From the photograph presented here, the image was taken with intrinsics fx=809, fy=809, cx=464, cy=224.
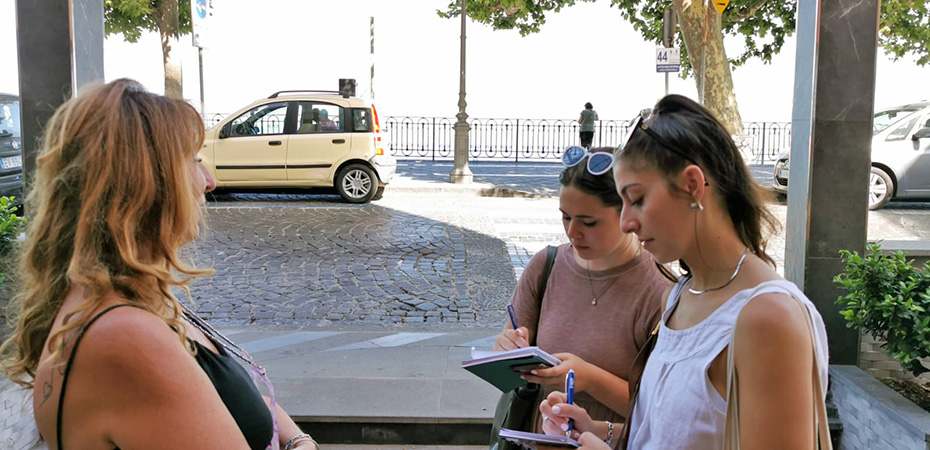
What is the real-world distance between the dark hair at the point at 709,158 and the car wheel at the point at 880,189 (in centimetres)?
1187

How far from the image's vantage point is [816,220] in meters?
4.32

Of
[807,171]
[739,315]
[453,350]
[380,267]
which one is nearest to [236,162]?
[380,267]

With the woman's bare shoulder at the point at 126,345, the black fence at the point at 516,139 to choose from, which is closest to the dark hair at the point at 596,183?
the woman's bare shoulder at the point at 126,345

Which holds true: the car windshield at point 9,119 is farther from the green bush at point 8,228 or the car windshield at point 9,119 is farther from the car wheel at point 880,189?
the car wheel at point 880,189

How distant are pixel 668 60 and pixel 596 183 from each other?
575 inches

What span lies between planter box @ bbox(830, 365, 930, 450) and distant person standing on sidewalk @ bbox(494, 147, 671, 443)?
1738 millimetres

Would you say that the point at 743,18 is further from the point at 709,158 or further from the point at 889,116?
the point at 709,158

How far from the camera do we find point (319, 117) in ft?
44.3

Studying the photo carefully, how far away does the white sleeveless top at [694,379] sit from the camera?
148 cm

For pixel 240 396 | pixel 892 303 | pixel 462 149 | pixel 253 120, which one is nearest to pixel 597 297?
pixel 240 396

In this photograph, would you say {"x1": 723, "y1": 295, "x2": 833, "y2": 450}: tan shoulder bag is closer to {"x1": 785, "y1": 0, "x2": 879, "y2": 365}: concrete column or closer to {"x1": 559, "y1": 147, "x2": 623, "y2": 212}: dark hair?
{"x1": 559, "y1": 147, "x2": 623, "y2": 212}: dark hair

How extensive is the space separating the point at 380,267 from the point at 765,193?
6924 mm

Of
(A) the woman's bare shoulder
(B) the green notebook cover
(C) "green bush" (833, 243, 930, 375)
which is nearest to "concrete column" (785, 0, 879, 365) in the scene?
(C) "green bush" (833, 243, 930, 375)

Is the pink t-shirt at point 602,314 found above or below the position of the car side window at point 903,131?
below
